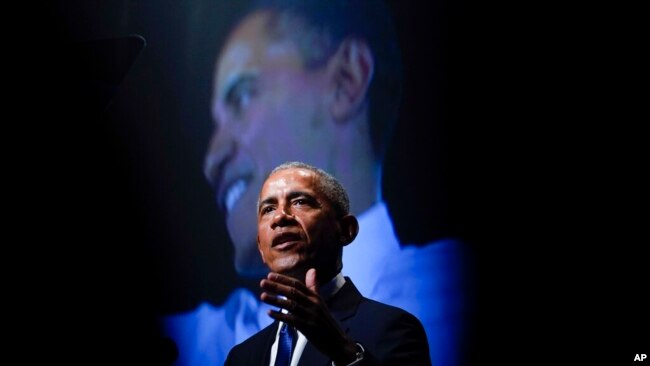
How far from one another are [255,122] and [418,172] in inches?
31.6

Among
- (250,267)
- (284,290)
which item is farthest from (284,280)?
(250,267)

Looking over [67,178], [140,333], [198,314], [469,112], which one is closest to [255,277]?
[198,314]

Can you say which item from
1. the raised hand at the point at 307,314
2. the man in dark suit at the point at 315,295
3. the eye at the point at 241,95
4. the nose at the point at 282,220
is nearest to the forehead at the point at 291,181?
the man in dark suit at the point at 315,295

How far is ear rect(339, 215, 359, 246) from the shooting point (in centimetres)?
201

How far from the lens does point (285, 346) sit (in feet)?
5.86

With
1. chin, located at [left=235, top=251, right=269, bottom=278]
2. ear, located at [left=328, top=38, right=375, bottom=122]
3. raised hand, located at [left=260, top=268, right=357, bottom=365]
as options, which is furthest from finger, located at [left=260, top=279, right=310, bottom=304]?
ear, located at [left=328, top=38, right=375, bottom=122]

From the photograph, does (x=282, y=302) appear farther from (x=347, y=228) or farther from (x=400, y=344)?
(x=347, y=228)

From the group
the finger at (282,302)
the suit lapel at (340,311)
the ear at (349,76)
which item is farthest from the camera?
the ear at (349,76)

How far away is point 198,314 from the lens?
9.50 ft

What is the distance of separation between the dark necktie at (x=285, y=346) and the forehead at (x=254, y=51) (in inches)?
61.6

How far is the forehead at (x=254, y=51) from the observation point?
3.09 m

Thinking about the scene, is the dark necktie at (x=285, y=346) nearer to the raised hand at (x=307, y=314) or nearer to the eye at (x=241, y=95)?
the raised hand at (x=307, y=314)

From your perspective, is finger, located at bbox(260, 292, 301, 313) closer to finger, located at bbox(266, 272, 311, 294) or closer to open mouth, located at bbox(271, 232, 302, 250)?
finger, located at bbox(266, 272, 311, 294)

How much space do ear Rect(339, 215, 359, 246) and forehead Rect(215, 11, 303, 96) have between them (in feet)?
4.04
